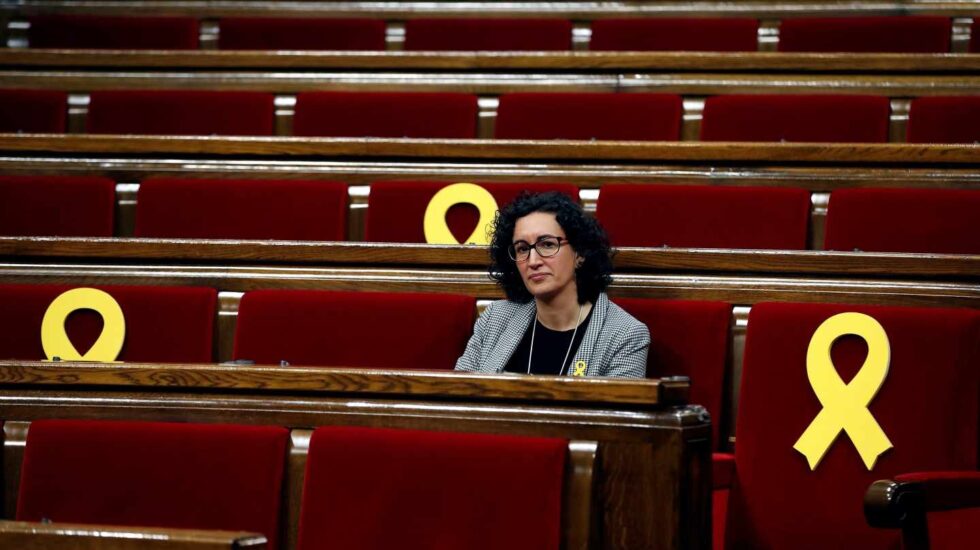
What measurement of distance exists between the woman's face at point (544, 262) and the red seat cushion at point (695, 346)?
0.04 meters

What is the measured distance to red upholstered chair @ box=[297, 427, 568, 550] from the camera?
0.30m

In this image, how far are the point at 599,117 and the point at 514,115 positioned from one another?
54mm

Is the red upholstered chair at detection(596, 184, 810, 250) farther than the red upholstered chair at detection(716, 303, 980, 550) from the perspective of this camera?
Yes

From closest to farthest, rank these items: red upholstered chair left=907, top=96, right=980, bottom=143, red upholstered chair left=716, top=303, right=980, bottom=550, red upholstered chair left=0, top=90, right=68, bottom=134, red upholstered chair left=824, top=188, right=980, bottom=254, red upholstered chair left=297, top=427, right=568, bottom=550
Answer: red upholstered chair left=297, top=427, right=568, bottom=550 → red upholstered chair left=716, top=303, right=980, bottom=550 → red upholstered chair left=824, top=188, right=980, bottom=254 → red upholstered chair left=907, top=96, right=980, bottom=143 → red upholstered chair left=0, top=90, right=68, bottom=134

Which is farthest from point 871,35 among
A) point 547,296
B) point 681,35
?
point 547,296

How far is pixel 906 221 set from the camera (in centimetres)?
55

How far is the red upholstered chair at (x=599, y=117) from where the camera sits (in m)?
0.73

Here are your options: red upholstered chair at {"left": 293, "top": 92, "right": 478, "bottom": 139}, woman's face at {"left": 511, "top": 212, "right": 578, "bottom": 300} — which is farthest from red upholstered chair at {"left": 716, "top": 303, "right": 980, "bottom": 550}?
red upholstered chair at {"left": 293, "top": 92, "right": 478, "bottom": 139}

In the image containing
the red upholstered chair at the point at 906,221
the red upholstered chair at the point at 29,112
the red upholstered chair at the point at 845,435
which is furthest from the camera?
the red upholstered chair at the point at 29,112

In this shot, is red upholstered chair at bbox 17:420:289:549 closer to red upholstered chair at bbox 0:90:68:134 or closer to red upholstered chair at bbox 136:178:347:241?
red upholstered chair at bbox 136:178:347:241

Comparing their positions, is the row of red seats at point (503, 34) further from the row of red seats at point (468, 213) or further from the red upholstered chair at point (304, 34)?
the row of red seats at point (468, 213)

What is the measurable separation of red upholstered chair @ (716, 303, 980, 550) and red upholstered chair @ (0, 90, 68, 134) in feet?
1.82

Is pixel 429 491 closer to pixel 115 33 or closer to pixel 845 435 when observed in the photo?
pixel 845 435

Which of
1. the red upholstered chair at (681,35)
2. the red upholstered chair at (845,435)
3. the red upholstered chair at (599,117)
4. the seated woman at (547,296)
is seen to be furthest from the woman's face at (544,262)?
the red upholstered chair at (681,35)
